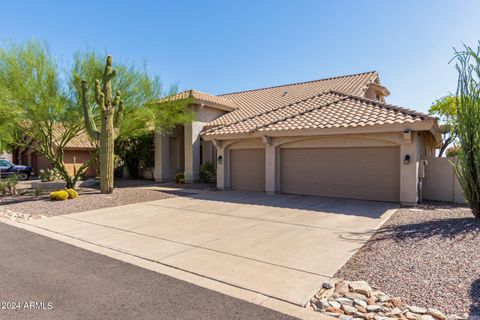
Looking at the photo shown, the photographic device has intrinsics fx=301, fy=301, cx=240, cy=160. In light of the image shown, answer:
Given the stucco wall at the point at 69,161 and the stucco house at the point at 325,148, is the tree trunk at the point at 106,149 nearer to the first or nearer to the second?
the stucco house at the point at 325,148

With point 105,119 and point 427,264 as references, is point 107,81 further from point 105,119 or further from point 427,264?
point 427,264

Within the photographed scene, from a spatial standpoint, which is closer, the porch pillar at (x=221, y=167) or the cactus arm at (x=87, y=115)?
the cactus arm at (x=87, y=115)

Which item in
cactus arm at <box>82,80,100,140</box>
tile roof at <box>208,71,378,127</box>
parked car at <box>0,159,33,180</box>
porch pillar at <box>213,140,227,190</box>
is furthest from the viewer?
parked car at <box>0,159,33,180</box>

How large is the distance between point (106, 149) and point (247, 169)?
6.72 m

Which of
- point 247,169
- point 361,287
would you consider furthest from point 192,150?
point 361,287

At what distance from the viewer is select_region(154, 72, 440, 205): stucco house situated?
11.1 meters

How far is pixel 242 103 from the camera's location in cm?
2350

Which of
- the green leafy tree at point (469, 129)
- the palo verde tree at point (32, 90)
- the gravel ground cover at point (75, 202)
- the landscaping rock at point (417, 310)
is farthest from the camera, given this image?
the palo verde tree at point (32, 90)

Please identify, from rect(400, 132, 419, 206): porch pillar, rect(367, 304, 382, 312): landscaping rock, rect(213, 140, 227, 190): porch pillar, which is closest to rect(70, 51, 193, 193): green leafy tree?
rect(213, 140, 227, 190): porch pillar

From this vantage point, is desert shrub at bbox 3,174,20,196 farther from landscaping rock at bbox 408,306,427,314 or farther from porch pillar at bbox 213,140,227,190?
landscaping rock at bbox 408,306,427,314

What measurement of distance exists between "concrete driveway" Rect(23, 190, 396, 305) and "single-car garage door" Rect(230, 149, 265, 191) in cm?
317

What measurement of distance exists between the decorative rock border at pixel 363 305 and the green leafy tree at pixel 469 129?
539 centimetres

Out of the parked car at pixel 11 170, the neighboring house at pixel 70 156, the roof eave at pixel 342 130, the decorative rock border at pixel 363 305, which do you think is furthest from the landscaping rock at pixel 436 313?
the parked car at pixel 11 170

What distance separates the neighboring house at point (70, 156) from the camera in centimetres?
2633
